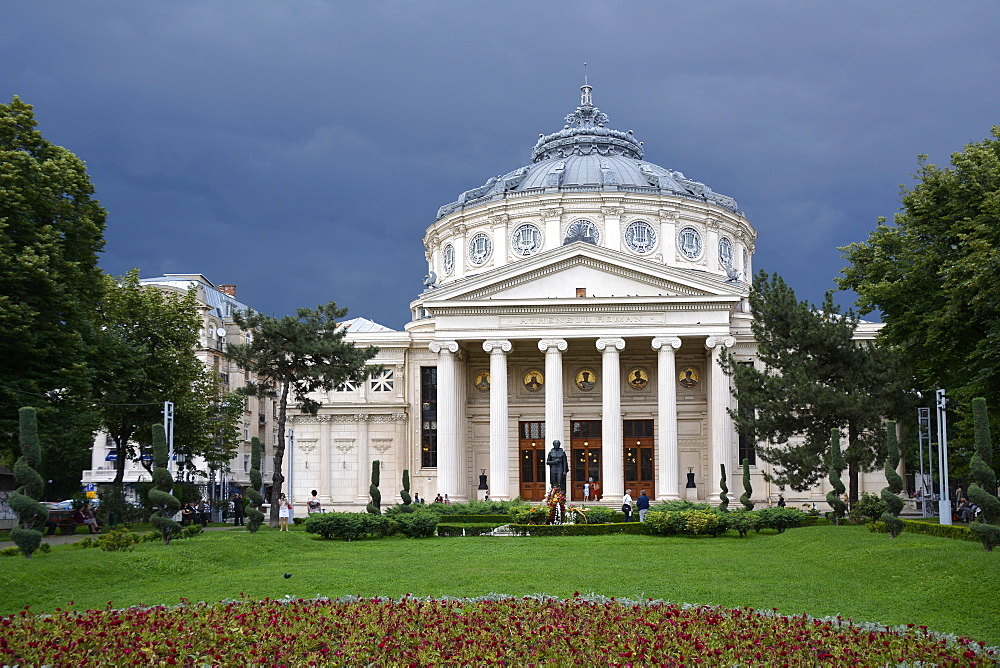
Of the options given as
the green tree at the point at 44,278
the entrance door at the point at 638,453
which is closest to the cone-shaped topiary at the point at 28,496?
the green tree at the point at 44,278

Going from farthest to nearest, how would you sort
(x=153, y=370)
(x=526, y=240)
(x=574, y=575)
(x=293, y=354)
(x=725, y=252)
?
(x=725, y=252)
(x=526, y=240)
(x=153, y=370)
(x=293, y=354)
(x=574, y=575)

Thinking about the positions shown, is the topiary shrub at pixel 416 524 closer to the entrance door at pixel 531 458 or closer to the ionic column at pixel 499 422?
the ionic column at pixel 499 422

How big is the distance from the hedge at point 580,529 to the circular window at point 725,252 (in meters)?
36.1

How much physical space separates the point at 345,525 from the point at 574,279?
25.2 m

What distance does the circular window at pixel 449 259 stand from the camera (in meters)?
71.8

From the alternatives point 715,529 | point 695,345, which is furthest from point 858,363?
point 695,345

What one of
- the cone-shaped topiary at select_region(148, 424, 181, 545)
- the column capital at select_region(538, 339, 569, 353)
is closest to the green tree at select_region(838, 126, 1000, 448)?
the column capital at select_region(538, 339, 569, 353)

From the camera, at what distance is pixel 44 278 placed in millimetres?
34031

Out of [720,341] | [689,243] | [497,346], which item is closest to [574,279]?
[497,346]

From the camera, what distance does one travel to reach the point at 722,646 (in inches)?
512

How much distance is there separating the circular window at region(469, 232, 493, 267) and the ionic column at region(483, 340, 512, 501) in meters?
14.5

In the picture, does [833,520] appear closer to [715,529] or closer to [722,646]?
[715,529]

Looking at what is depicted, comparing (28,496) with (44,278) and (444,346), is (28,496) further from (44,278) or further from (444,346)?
(444,346)

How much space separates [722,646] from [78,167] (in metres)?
33.1
